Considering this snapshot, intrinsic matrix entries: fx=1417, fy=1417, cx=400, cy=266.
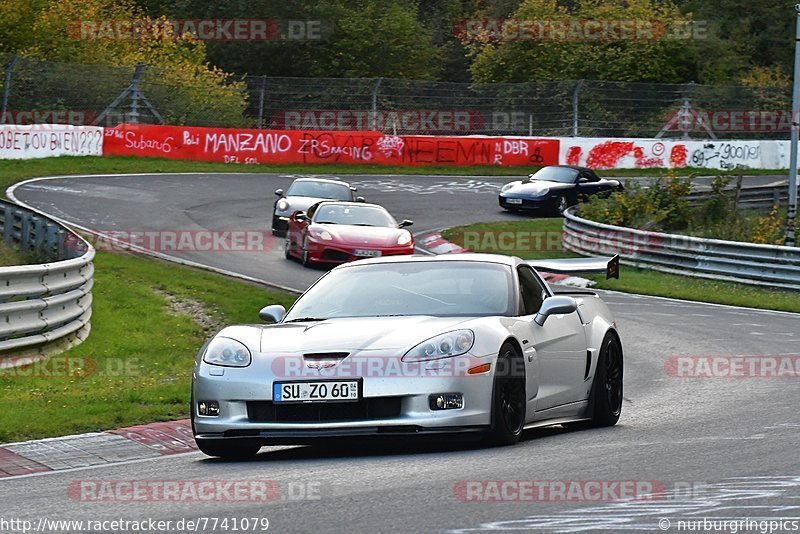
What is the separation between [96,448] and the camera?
31.3 feet

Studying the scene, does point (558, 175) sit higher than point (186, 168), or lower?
higher

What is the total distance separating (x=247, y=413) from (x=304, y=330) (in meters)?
0.74

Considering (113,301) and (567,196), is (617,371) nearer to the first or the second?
(113,301)

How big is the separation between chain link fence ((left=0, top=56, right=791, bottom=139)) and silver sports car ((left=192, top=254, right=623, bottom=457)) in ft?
115

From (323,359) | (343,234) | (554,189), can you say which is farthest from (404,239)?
(323,359)

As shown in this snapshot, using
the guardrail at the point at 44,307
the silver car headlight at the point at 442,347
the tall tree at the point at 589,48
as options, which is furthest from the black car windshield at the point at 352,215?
the tall tree at the point at 589,48

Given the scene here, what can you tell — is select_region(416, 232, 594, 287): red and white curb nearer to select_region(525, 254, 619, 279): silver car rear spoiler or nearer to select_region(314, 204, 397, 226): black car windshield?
select_region(314, 204, 397, 226): black car windshield

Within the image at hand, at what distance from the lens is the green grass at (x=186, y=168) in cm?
3806

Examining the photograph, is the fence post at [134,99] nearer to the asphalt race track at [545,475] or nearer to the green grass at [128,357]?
the green grass at [128,357]

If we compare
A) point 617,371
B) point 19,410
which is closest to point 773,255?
point 617,371

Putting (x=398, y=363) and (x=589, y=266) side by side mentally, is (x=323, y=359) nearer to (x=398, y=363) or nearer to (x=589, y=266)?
(x=398, y=363)

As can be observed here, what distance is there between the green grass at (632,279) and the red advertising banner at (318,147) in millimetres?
11003

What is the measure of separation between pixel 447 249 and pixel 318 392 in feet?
70.6

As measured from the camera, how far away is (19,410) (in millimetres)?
10602
